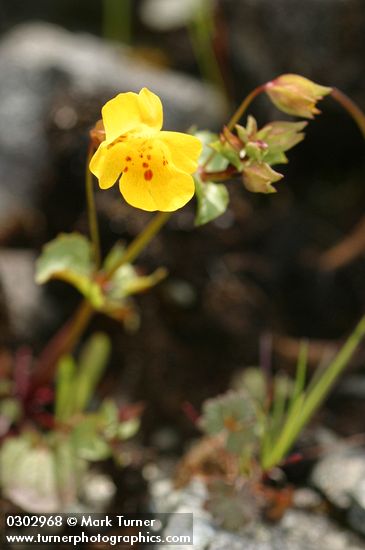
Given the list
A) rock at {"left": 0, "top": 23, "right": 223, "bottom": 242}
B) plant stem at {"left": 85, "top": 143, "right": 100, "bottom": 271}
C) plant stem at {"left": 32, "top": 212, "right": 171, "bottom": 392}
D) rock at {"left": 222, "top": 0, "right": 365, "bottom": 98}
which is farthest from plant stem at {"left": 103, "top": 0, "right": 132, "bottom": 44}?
plant stem at {"left": 85, "top": 143, "right": 100, "bottom": 271}

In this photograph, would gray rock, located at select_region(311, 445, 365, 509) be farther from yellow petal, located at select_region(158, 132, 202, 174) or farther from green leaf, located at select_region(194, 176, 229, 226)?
yellow petal, located at select_region(158, 132, 202, 174)

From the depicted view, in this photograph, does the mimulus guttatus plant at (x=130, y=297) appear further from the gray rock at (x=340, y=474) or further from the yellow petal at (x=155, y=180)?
the gray rock at (x=340, y=474)

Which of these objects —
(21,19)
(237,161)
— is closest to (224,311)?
(237,161)

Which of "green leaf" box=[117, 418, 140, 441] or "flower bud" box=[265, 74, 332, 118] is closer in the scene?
"flower bud" box=[265, 74, 332, 118]

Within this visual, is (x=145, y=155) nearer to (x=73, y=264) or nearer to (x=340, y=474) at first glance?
(x=73, y=264)

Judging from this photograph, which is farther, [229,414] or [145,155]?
[229,414]

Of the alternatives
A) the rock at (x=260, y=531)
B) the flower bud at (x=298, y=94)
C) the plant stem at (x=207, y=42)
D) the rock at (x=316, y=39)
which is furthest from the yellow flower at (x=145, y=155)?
the plant stem at (x=207, y=42)

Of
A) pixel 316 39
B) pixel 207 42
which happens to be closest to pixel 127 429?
pixel 316 39

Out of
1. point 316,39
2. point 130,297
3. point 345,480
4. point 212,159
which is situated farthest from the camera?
point 316,39
